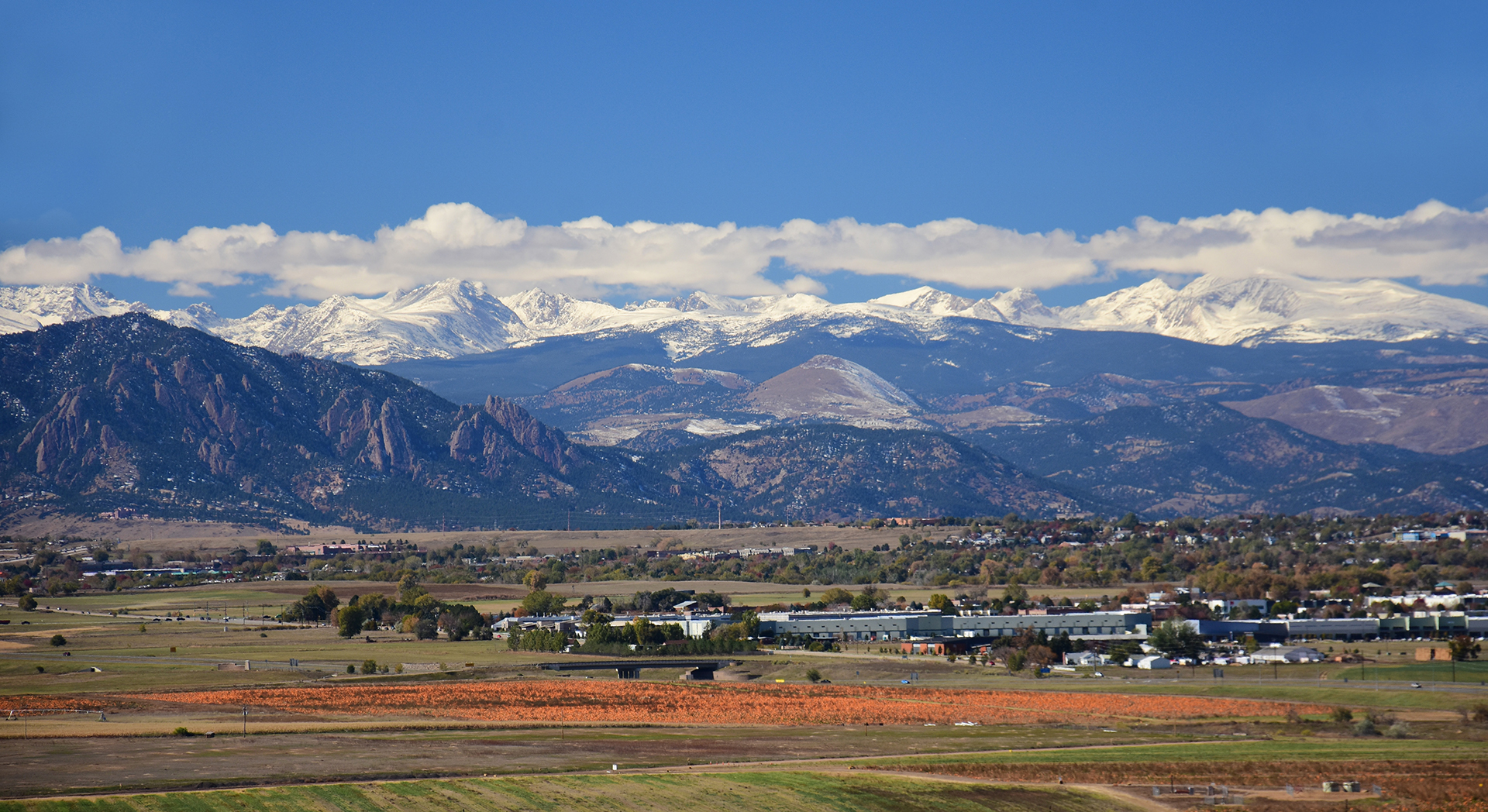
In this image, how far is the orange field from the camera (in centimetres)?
10350

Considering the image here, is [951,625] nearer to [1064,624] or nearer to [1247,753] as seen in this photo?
[1064,624]

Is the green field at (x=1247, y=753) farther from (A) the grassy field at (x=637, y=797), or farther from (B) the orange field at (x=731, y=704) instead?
(B) the orange field at (x=731, y=704)

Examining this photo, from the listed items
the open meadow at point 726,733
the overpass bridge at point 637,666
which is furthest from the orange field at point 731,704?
the overpass bridge at point 637,666

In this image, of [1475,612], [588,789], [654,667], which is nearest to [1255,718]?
[588,789]

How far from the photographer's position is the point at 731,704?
113 m

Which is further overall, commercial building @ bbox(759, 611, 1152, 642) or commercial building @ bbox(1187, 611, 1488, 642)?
commercial building @ bbox(759, 611, 1152, 642)

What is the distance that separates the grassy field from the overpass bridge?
6031 cm

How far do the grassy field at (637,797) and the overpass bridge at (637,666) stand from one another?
60.3 meters

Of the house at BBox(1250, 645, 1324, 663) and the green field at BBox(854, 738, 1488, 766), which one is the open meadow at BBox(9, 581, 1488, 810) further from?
the house at BBox(1250, 645, 1324, 663)

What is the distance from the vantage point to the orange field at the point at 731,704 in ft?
340

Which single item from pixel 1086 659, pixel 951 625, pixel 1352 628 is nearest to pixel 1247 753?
pixel 1086 659

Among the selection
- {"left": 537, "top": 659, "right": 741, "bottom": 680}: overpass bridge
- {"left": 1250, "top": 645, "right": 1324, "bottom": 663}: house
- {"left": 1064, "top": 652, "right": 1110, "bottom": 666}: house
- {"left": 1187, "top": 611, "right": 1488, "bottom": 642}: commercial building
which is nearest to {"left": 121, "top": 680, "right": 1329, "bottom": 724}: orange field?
{"left": 537, "top": 659, "right": 741, "bottom": 680}: overpass bridge

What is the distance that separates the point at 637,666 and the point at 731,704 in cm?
3140

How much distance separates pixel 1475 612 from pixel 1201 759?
96.9m
